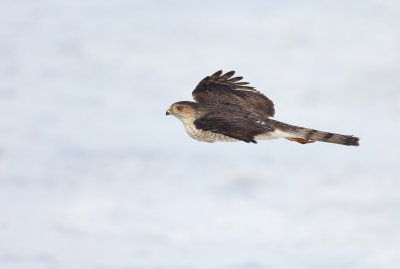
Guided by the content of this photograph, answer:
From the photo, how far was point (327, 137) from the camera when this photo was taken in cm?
1822

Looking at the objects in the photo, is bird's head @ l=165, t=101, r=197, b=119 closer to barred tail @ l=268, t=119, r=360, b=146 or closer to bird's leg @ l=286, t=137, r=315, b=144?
barred tail @ l=268, t=119, r=360, b=146

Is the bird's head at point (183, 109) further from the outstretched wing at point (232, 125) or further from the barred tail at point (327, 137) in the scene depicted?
the barred tail at point (327, 137)

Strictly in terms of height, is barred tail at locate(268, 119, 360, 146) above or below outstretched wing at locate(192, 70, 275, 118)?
below

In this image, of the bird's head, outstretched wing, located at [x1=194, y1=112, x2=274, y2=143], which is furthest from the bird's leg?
the bird's head

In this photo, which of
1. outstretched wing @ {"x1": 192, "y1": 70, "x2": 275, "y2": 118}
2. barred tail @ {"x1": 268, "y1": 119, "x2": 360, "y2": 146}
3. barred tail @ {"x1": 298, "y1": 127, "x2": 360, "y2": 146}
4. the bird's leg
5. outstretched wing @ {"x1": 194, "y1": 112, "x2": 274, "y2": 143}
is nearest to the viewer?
outstretched wing @ {"x1": 194, "y1": 112, "x2": 274, "y2": 143}

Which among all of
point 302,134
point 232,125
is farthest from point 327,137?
point 232,125

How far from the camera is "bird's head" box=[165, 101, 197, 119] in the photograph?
60.5ft

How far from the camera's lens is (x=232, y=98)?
64.5ft

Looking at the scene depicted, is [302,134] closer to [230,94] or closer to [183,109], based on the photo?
[230,94]

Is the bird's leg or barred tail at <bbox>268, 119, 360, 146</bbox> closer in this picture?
barred tail at <bbox>268, 119, 360, 146</bbox>

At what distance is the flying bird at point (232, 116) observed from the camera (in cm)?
1714

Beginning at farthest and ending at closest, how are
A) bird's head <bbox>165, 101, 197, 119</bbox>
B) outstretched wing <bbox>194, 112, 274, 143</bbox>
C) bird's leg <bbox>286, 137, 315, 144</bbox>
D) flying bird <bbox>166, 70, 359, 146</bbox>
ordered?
bird's leg <bbox>286, 137, 315, 144</bbox>
bird's head <bbox>165, 101, 197, 119</bbox>
flying bird <bbox>166, 70, 359, 146</bbox>
outstretched wing <bbox>194, 112, 274, 143</bbox>

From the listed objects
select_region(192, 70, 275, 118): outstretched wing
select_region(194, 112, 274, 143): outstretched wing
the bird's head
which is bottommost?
select_region(194, 112, 274, 143): outstretched wing

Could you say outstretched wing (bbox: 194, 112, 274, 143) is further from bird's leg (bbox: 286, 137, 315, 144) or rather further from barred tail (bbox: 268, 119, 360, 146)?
bird's leg (bbox: 286, 137, 315, 144)
